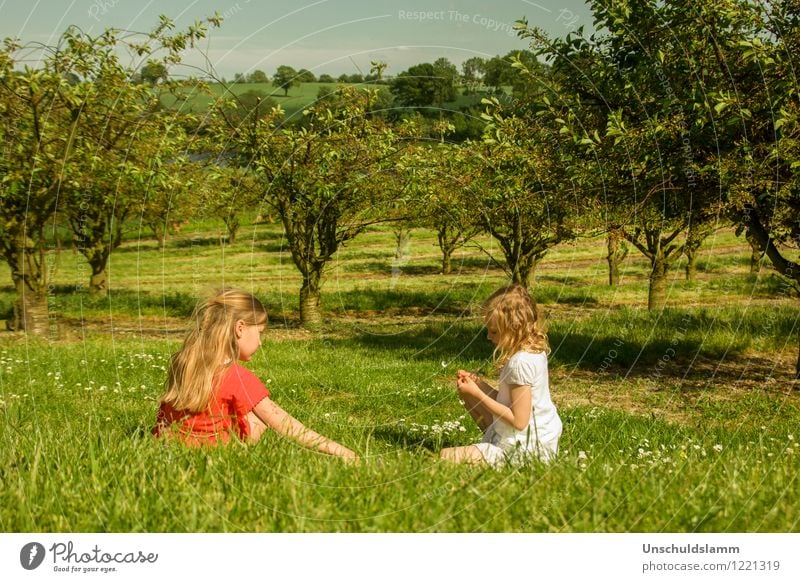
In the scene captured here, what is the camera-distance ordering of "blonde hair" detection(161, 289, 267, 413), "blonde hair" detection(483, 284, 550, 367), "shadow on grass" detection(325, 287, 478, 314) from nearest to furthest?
1. "blonde hair" detection(161, 289, 267, 413)
2. "blonde hair" detection(483, 284, 550, 367)
3. "shadow on grass" detection(325, 287, 478, 314)

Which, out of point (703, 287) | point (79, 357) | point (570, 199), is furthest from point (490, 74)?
point (703, 287)

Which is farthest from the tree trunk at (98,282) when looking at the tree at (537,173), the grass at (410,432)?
the tree at (537,173)

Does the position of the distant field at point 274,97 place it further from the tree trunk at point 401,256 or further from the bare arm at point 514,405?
the tree trunk at point 401,256

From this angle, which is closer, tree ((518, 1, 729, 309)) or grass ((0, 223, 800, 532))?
grass ((0, 223, 800, 532))

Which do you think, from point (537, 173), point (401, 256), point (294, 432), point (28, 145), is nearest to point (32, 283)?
point (28, 145)

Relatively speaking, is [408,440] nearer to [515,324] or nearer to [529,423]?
[529,423]

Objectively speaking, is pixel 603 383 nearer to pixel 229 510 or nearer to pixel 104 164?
pixel 229 510

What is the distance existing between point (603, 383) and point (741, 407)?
280cm

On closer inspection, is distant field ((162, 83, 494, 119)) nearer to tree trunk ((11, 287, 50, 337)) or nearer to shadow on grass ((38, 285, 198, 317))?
tree trunk ((11, 287, 50, 337))

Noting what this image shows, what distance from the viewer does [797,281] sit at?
1130 centimetres

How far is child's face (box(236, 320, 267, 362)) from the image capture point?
561cm

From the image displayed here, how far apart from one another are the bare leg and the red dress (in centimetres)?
146

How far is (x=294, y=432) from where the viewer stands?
227 inches

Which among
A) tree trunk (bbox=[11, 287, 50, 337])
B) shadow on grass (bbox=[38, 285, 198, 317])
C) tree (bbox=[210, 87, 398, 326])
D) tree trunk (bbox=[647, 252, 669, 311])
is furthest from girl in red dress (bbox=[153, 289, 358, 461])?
shadow on grass (bbox=[38, 285, 198, 317])
